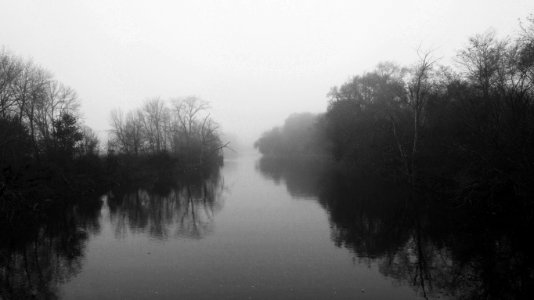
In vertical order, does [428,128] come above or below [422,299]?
above

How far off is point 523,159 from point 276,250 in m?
10.6

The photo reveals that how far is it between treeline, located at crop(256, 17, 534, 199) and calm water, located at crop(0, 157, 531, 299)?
356cm

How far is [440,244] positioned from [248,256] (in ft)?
22.8

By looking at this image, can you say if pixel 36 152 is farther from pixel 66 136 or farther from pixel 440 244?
pixel 440 244

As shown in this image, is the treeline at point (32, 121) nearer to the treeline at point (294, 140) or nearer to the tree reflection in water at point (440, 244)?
the tree reflection in water at point (440, 244)

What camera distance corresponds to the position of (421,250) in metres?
10.5

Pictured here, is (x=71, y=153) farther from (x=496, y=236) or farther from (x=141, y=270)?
(x=496, y=236)

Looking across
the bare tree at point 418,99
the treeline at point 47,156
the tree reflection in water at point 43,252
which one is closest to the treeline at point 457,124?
the bare tree at point 418,99

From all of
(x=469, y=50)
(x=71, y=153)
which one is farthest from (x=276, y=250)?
(x=71, y=153)

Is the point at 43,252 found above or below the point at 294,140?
below

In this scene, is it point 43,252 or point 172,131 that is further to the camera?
point 172,131

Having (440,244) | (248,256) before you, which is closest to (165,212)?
(248,256)

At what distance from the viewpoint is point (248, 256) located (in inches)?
415

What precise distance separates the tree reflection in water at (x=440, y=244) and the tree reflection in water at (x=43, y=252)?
9235 millimetres
